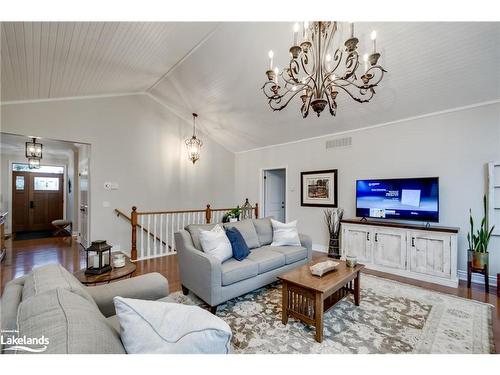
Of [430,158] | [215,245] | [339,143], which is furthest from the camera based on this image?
[339,143]

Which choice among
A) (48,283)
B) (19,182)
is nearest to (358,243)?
(48,283)

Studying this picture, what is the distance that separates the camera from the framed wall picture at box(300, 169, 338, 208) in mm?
4809

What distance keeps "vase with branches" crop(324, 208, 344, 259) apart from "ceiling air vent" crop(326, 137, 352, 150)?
1.34 meters

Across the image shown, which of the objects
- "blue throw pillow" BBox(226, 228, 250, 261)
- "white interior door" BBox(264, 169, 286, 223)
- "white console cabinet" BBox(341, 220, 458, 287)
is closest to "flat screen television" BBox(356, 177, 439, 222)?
"white console cabinet" BBox(341, 220, 458, 287)

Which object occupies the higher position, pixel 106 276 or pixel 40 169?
pixel 40 169

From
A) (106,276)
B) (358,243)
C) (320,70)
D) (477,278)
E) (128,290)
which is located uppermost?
(320,70)

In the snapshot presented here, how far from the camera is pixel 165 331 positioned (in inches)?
34.1

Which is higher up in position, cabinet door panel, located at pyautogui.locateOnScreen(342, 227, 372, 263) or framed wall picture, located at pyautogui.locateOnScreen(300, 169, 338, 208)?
framed wall picture, located at pyautogui.locateOnScreen(300, 169, 338, 208)

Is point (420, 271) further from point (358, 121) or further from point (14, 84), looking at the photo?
point (14, 84)

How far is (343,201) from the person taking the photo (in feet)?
15.3

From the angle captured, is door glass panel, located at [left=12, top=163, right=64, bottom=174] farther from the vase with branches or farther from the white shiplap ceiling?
the vase with branches

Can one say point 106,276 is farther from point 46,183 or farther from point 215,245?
point 46,183

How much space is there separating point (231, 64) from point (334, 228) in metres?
3.63

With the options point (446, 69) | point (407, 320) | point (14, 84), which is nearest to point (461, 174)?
point (446, 69)
